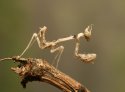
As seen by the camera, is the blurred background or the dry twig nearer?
the dry twig

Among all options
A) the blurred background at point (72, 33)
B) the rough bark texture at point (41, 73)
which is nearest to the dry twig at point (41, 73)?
the rough bark texture at point (41, 73)

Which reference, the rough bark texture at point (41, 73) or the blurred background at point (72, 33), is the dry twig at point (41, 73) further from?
the blurred background at point (72, 33)

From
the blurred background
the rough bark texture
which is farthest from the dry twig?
the blurred background

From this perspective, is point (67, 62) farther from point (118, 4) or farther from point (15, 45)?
point (118, 4)

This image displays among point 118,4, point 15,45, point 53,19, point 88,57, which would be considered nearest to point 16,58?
point 88,57

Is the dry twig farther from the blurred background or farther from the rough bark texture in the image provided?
the blurred background

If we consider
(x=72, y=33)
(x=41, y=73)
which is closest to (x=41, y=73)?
(x=41, y=73)

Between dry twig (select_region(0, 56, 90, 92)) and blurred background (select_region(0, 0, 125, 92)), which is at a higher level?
blurred background (select_region(0, 0, 125, 92))

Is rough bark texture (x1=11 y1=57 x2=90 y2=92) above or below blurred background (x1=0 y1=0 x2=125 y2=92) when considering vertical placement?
below
